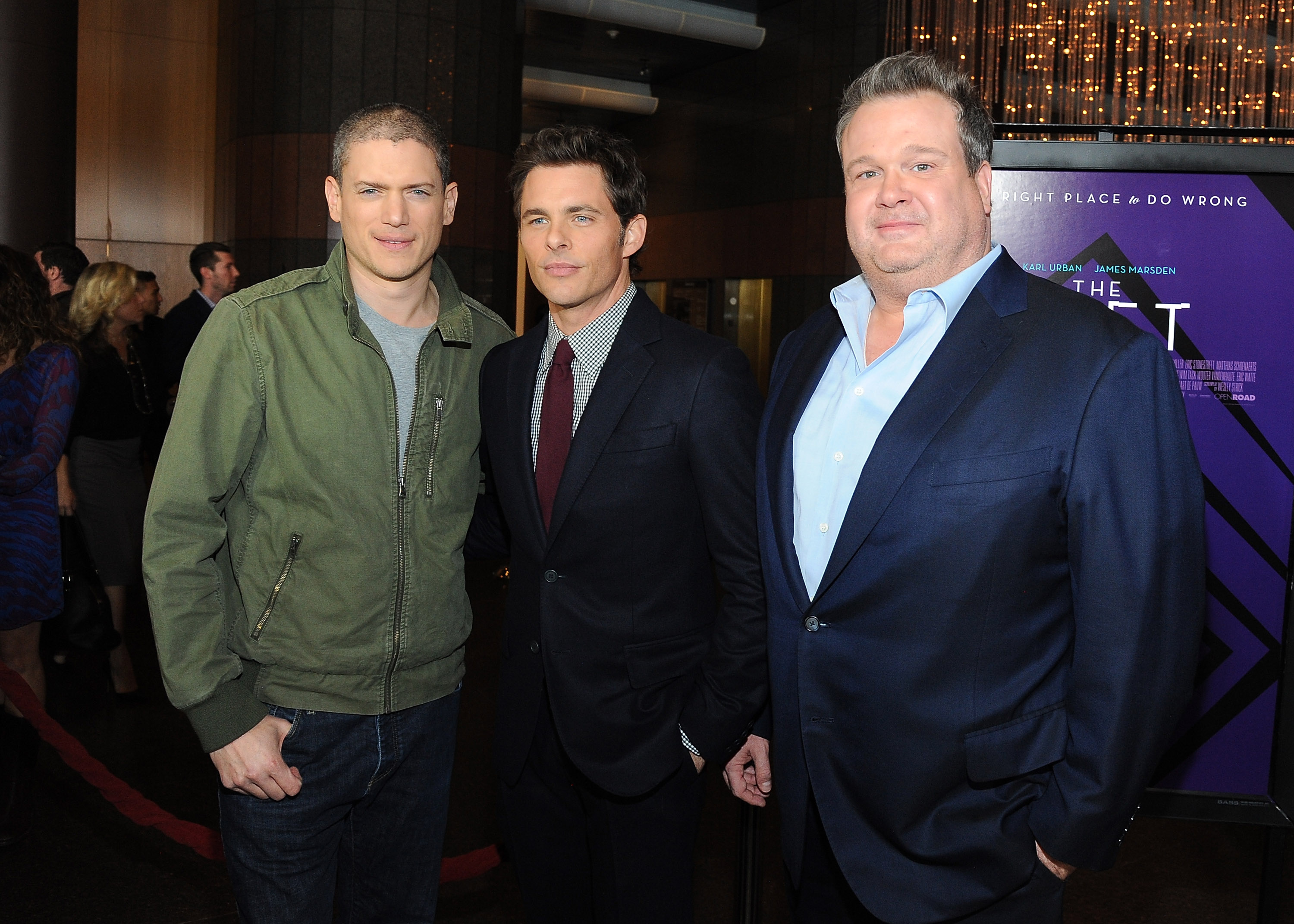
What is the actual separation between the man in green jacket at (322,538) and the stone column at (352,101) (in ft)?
19.6

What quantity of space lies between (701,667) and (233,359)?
1130 millimetres

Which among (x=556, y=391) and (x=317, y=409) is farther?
(x=556, y=391)

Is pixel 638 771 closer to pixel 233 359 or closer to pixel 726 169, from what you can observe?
pixel 233 359

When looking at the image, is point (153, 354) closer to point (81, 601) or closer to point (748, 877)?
point (81, 601)

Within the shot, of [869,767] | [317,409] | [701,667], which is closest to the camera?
[869,767]

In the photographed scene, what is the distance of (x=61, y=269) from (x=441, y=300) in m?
4.07

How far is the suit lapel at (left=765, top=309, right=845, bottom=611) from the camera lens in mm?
1840

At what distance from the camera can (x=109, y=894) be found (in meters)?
3.22

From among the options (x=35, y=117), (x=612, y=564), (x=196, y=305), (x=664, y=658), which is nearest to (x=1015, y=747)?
(x=664, y=658)

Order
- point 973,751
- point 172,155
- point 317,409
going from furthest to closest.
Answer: point 172,155 → point 317,409 → point 973,751

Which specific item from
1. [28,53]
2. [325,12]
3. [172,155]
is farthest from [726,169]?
[28,53]

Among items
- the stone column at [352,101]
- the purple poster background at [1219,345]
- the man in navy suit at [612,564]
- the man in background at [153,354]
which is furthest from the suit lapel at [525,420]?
the stone column at [352,101]

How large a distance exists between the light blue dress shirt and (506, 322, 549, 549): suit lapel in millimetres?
579

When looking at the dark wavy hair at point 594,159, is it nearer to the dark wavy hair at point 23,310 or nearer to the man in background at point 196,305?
the dark wavy hair at point 23,310
